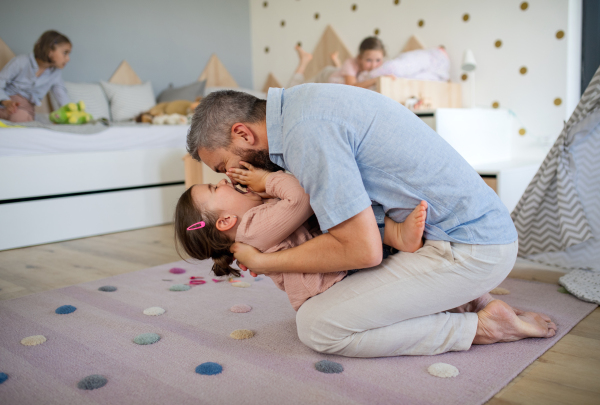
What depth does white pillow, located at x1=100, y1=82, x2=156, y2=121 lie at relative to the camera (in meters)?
3.87

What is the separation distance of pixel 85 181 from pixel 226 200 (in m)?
1.84

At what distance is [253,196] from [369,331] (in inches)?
17.1

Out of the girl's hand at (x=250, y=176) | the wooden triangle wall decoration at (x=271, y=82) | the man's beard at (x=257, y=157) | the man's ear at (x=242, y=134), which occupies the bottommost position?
the girl's hand at (x=250, y=176)

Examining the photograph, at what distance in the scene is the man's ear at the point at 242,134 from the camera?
1.06 metres

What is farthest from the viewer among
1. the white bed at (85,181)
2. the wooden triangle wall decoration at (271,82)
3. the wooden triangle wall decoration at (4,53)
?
the wooden triangle wall decoration at (271,82)

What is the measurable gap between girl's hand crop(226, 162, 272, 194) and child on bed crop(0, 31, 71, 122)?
2395 millimetres

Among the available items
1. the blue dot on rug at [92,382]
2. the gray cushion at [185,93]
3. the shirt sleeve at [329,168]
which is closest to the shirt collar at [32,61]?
the gray cushion at [185,93]

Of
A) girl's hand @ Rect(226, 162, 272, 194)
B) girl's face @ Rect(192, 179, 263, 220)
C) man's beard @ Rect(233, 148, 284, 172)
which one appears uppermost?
man's beard @ Rect(233, 148, 284, 172)

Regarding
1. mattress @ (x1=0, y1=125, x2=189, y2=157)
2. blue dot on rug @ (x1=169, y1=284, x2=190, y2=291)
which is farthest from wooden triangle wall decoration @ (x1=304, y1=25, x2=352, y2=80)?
blue dot on rug @ (x1=169, y1=284, x2=190, y2=291)

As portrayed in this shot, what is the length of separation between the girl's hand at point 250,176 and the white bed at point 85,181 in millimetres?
1867

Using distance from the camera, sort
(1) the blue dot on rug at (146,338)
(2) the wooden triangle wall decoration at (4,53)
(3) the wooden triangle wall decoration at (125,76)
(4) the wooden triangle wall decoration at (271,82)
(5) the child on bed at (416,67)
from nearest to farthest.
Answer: (1) the blue dot on rug at (146,338) < (5) the child on bed at (416,67) < (2) the wooden triangle wall decoration at (4,53) < (3) the wooden triangle wall decoration at (125,76) < (4) the wooden triangle wall decoration at (271,82)

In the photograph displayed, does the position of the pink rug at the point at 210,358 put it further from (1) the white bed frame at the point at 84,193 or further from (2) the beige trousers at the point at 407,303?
(1) the white bed frame at the point at 84,193

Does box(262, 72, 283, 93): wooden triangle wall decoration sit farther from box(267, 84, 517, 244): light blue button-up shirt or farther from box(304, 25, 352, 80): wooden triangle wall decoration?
box(267, 84, 517, 244): light blue button-up shirt

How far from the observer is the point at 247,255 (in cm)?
116
